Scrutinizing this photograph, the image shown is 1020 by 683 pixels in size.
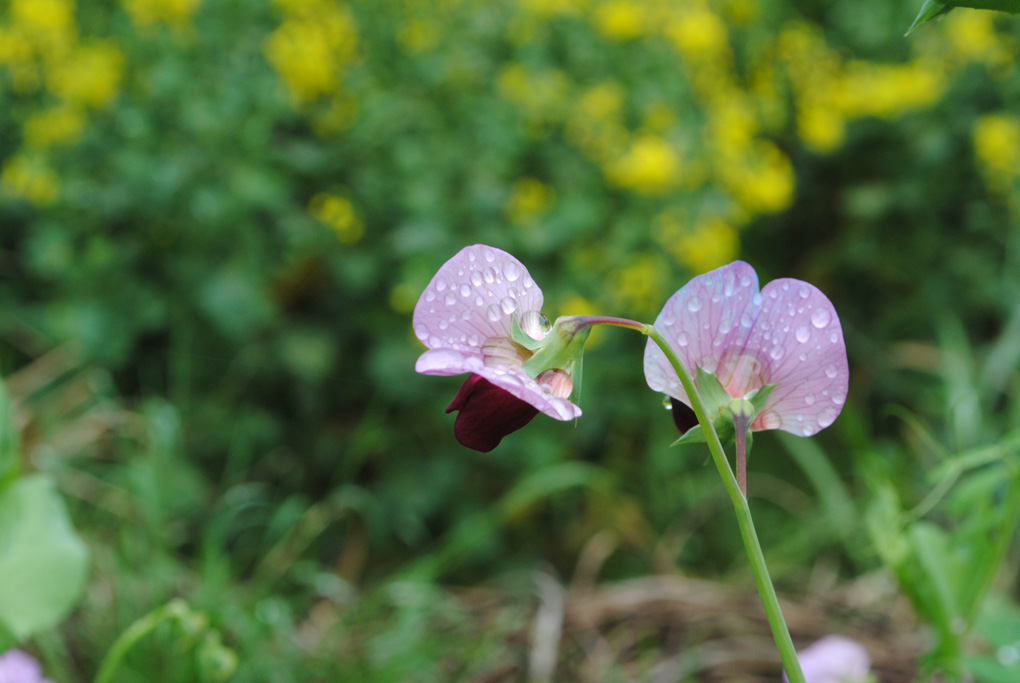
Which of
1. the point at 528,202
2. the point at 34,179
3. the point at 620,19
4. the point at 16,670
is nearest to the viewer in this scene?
the point at 16,670

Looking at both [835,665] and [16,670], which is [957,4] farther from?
[16,670]

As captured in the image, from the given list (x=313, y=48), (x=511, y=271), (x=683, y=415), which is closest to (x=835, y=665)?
(x=683, y=415)

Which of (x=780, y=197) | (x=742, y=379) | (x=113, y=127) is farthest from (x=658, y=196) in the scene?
(x=742, y=379)

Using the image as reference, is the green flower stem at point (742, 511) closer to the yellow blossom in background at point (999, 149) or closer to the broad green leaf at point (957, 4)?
the broad green leaf at point (957, 4)

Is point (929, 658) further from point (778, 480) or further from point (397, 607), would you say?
point (778, 480)

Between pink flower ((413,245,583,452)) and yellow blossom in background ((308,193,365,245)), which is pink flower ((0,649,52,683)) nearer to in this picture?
pink flower ((413,245,583,452))

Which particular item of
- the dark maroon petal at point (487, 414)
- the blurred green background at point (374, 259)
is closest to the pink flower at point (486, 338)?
the dark maroon petal at point (487, 414)

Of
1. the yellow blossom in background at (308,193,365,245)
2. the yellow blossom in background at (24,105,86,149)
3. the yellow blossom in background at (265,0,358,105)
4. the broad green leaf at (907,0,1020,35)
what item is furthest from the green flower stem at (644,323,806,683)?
the yellow blossom in background at (24,105,86,149)
